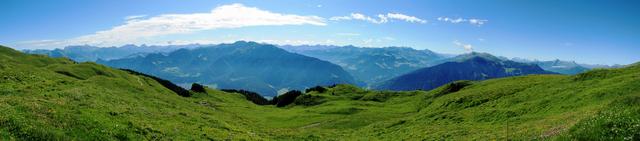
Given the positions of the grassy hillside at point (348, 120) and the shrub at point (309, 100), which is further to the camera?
the shrub at point (309, 100)

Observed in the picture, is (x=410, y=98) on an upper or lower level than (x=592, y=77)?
lower

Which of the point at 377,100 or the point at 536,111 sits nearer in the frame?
the point at 536,111

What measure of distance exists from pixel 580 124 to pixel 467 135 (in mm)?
14687

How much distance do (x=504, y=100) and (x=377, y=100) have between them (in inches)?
2330

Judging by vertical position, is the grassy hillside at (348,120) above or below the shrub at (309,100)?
above

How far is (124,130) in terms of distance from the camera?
3111 cm

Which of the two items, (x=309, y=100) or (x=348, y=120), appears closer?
(x=348, y=120)

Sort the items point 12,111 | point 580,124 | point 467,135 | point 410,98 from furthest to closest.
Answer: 1. point 410,98
2. point 467,135
3. point 12,111
4. point 580,124

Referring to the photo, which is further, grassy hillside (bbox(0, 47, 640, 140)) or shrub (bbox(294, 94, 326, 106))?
shrub (bbox(294, 94, 326, 106))

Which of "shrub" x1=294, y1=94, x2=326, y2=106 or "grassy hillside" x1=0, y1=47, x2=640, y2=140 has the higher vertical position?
"grassy hillside" x1=0, y1=47, x2=640, y2=140

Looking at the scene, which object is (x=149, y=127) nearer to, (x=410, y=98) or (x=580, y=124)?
(x=580, y=124)

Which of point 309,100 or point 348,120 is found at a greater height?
point 348,120

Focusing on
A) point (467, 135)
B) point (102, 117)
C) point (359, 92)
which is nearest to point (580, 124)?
point (467, 135)

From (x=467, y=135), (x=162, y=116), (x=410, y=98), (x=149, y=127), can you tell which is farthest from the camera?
(x=410, y=98)
